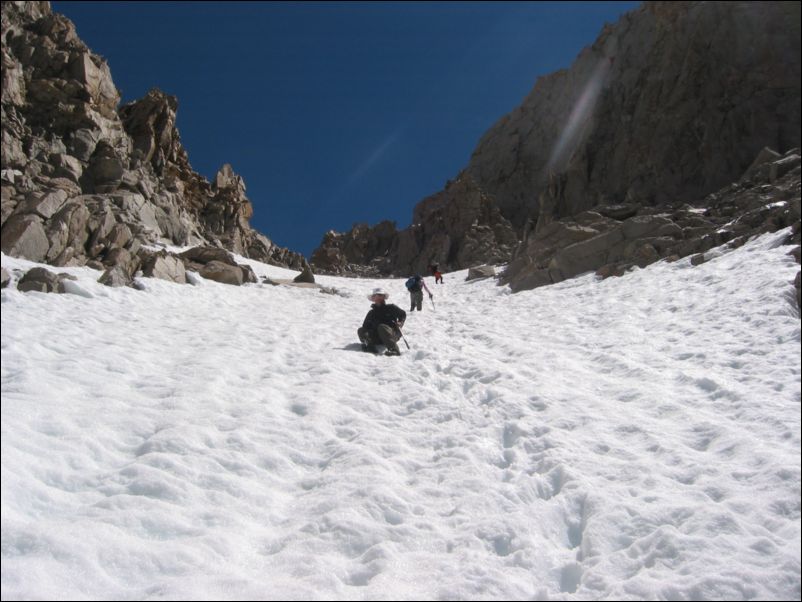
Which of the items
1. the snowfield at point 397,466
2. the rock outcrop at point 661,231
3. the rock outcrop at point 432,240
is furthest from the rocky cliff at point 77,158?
the rock outcrop at point 432,240

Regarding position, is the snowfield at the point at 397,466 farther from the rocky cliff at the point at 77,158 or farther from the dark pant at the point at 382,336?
the rocky cliff at the point at 77,158

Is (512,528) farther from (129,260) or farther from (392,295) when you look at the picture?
(392,295)

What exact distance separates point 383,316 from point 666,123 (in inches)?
1990

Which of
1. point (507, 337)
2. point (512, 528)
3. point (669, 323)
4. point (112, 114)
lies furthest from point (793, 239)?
point (112, 114)

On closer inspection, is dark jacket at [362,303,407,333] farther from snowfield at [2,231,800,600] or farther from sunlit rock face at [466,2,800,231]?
sunlit rock face at [466,2,800,231]

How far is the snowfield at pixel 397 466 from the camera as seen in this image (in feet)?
15.9

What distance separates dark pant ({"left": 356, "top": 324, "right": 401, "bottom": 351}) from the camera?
13.9 meters

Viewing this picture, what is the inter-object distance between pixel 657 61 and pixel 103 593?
227 feet

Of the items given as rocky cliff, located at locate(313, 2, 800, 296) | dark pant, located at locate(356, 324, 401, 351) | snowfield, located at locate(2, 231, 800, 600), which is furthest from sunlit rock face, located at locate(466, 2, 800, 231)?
snowfield, located at locate(2, 231, 800, 600)

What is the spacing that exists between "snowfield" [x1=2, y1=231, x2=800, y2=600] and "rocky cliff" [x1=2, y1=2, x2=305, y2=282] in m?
6.34

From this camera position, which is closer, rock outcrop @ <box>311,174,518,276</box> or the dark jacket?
the dark jacket

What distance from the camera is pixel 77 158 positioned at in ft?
111

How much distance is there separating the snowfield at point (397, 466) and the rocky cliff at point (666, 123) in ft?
56.3

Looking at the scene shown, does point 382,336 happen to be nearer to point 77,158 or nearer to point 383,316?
point 383,316
